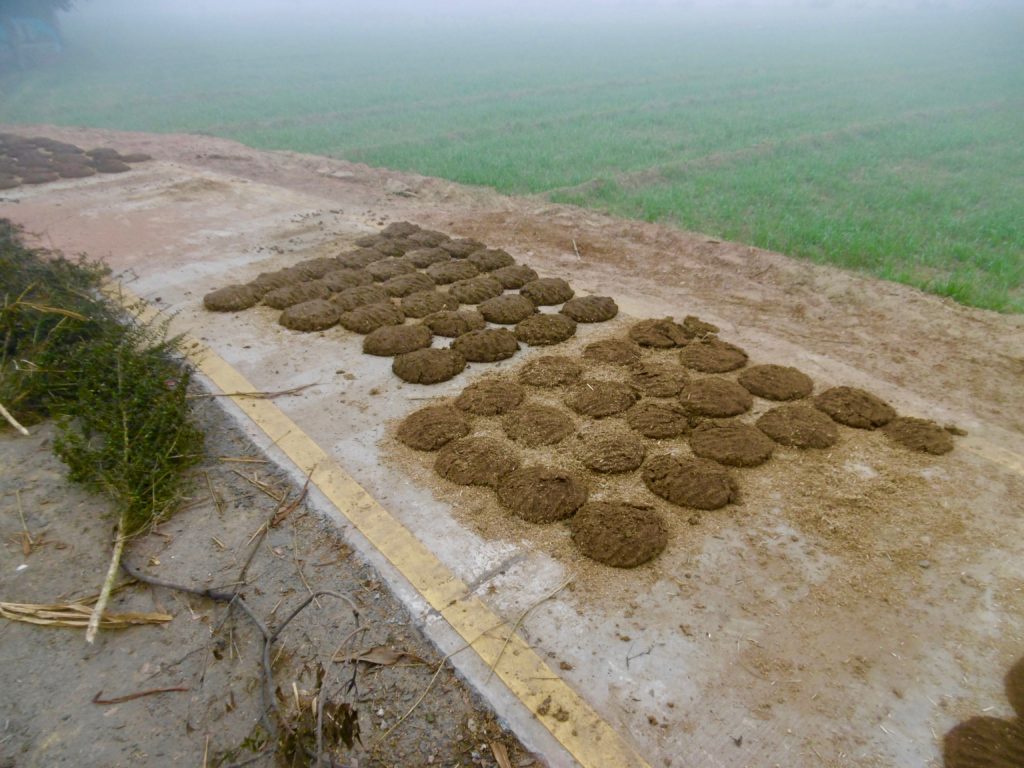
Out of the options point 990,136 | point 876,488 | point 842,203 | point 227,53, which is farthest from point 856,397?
point 227,53

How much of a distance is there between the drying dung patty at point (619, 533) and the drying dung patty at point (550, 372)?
1436 mm

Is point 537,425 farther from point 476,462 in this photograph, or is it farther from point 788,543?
point 788,543

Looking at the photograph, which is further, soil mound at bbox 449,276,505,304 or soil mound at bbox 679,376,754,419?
soil mound at bbox 449,276,505,304

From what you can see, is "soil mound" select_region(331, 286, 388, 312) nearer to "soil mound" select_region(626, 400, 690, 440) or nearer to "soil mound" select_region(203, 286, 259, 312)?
"soil mound" select_region(203, 286, 259, 312)

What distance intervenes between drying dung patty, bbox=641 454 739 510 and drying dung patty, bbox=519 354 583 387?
1.13 m

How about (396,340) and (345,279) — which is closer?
(396,340)

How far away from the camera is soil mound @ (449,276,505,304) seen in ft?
20.0

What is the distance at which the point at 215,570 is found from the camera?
3068mm

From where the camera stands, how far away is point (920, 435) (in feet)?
12.8

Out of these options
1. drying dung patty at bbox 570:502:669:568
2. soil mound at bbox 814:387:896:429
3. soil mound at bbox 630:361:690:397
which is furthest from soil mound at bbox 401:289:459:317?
soil mound at bbox 814:387:896:429

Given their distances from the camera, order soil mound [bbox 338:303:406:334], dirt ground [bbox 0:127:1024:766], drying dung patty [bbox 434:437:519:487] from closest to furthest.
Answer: dirt ground [bbox 0:127:1024:766], drying dung patty [bbox 434:437:519:487], soil mound [bbox 338:303:406:334]

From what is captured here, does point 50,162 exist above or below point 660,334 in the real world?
below

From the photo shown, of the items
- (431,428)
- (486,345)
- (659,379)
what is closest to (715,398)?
(659,379)

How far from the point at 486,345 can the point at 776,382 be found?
7.39 ft
